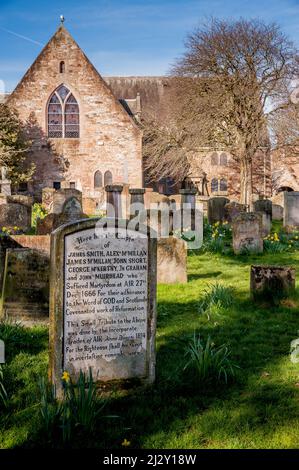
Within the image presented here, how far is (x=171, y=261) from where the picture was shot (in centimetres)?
830

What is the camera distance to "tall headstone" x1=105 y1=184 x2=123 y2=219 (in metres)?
17.5

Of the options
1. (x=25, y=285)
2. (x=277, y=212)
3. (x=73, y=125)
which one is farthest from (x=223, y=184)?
(x=25, y=285)

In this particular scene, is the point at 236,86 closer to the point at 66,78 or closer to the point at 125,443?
the point at 66,78

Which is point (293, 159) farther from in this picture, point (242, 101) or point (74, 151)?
point (74, 151)

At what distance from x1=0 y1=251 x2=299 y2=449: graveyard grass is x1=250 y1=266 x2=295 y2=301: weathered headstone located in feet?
1.54

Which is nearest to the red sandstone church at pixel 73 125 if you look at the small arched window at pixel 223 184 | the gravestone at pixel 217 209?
the small arched window at pixel 223 184

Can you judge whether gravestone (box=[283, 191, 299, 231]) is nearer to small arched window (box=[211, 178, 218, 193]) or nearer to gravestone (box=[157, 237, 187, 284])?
gravestone (box=[157, 237, 187, 284])

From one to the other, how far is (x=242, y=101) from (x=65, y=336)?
24.2 metres

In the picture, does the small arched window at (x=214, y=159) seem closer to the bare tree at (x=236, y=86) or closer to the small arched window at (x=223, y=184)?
the small arched window at (x=223, y=184)

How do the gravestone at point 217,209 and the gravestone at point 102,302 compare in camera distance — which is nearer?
the gravestone at point 102,302

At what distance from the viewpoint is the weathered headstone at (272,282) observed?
6.64 meters

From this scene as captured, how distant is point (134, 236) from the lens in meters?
4.09

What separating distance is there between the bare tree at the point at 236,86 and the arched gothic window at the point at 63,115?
7773 millimetres

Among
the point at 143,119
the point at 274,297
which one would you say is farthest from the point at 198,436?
the point at 143,119
